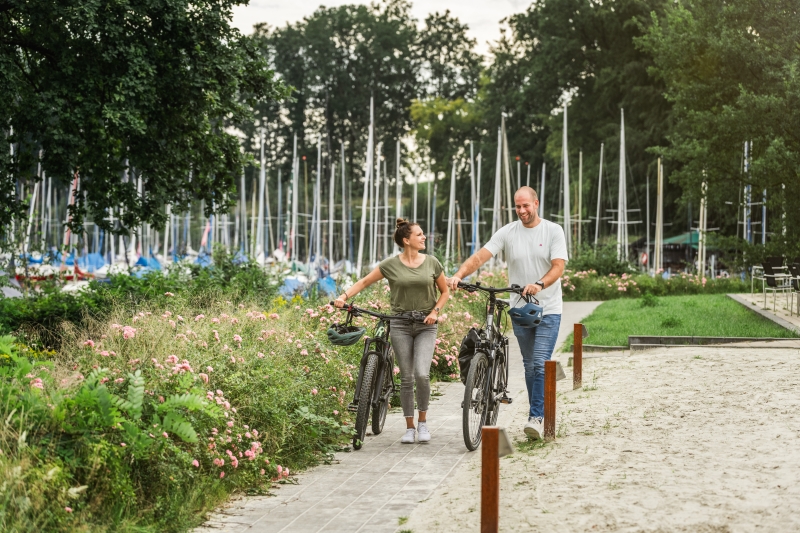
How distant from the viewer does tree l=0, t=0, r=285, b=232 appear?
1480 cm

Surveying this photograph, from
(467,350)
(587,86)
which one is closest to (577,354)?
(467,350)

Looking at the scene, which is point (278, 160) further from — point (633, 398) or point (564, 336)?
point (633, 398)

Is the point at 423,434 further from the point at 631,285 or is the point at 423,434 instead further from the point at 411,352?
the point at 631,285

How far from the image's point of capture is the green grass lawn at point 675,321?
1772 cm

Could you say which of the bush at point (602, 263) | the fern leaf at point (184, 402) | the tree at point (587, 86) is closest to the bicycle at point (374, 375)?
the fern leaf at point (184, 402)

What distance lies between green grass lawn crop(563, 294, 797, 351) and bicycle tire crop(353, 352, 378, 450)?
28.5 feet

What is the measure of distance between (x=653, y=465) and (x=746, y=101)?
1554 centimetres

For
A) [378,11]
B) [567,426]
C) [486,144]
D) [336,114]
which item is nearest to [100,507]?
[567,426]

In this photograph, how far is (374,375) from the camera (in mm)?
9148

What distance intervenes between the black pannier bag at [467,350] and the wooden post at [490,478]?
10.5ft

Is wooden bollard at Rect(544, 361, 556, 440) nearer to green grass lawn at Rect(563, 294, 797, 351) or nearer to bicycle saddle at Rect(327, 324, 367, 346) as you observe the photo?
bicycle saddle at Rect(327, 324, 367, 346)

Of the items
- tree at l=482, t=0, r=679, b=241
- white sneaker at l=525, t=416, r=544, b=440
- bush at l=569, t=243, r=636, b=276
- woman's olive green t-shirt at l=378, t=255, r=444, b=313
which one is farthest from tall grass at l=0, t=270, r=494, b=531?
tree at l=482, t=0, r=679, b=241

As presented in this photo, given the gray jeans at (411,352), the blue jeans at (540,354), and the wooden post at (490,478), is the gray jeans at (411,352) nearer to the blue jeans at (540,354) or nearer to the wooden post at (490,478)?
the blue jeans at (540,354)

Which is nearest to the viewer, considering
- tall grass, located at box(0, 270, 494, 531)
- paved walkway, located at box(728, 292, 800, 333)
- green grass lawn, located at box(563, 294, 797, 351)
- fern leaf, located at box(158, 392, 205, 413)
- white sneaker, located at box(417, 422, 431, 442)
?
tall grass, located at box(0, 270, 494, 531)
